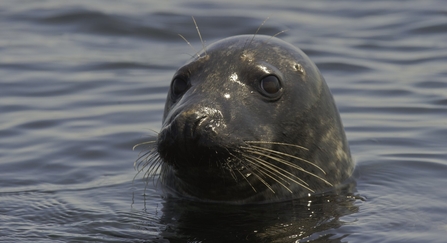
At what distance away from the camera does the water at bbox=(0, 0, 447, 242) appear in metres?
6.37

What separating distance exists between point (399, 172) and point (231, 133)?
2.25 metres

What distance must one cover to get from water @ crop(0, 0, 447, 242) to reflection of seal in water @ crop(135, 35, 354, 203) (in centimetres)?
17

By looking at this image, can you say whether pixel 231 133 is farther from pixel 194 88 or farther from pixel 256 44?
pixel 256 44

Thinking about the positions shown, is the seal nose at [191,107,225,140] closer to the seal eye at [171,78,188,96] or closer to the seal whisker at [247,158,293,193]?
the seal whisker at [247,158,293,193]

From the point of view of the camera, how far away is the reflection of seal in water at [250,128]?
5992 mm

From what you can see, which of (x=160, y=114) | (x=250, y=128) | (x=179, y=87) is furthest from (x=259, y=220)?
(x=160, y=114)

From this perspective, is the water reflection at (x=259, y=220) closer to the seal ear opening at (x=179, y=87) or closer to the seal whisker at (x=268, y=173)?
the seal whisker at (x=268, y=173)

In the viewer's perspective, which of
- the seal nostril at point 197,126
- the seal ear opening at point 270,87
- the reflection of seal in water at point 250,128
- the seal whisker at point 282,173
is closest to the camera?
the seal nostril at point 197,126

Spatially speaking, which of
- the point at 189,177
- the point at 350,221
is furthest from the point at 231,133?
the point at 350,221

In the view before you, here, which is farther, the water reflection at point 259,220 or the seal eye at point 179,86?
the seal eye at point 179,86

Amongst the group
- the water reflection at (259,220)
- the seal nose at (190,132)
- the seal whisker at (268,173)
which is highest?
the seal nose at (190,132)

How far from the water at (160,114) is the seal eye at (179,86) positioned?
0.78 meters

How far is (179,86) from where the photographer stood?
682cm

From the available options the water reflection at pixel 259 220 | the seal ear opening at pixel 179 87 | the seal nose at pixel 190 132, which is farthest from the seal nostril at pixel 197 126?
the seal ear opening at pixel 179 87
